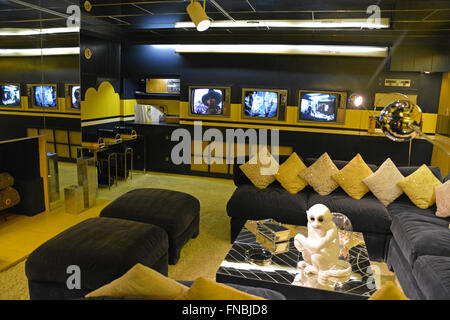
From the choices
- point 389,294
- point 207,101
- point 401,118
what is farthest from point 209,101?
point 389,294

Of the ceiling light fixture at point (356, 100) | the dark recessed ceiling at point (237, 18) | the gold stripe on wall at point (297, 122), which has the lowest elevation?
the gold stripe on wall at point (297, 122)

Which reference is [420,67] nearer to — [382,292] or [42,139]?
[382,292]

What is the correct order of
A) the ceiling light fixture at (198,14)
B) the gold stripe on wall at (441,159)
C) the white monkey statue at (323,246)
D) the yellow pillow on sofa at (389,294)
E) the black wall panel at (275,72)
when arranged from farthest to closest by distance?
the black wall panel at (275,72) < the gold stripe on wall at (441,159) < the ceiling light fixture at (198,14) < the white monkey statue at (323,246) < the yellow pillow on sofa at (389,294)

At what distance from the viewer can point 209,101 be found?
642cm

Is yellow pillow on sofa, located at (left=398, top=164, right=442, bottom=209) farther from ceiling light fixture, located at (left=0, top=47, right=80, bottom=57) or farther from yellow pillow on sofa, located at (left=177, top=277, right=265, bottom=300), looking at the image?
ceiling light fixture, located at (left=0, top=47, right=80, bottom=57)

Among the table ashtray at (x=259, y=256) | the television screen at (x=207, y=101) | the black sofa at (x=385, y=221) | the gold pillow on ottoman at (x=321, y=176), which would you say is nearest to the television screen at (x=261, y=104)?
the television screen at (x=207, y=101)

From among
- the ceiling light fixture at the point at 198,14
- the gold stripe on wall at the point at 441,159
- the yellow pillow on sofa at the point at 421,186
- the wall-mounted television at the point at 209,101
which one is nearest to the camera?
the ceiling light fixture at the point at 198,14

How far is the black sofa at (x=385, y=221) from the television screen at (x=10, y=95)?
2.66 meters

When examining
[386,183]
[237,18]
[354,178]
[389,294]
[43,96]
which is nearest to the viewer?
[389,294]

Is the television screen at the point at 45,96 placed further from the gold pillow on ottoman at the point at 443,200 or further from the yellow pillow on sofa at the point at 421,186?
the gold pillow on ottoman at the point at 443,200

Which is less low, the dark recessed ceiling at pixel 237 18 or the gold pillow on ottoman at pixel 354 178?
the dark recessed ceiling at pixel 237 18

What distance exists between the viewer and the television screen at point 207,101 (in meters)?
6.38

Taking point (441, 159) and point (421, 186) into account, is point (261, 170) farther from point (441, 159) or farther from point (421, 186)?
point (441, 159)

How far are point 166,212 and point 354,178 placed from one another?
2.11 meters
